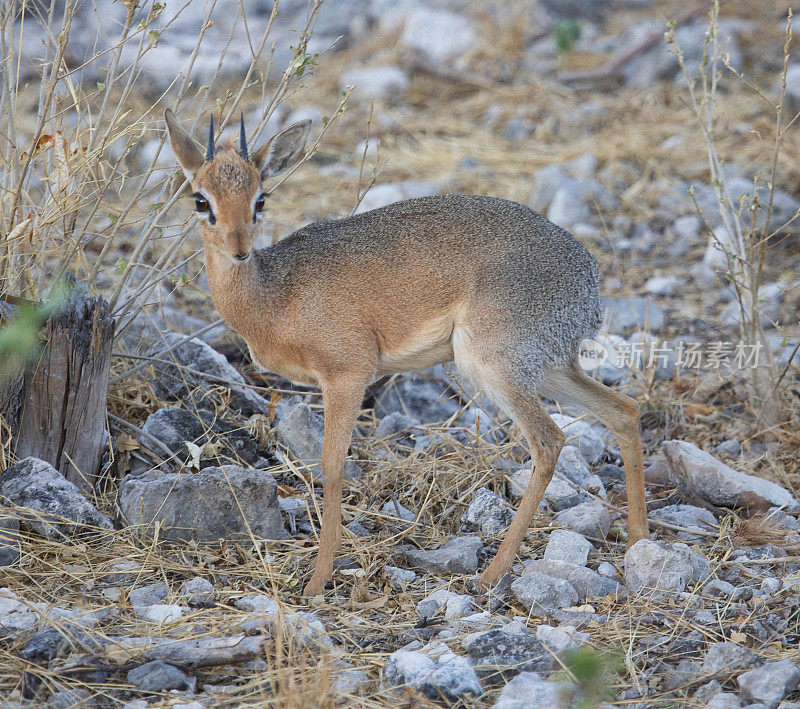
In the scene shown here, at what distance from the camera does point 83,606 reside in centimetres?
386

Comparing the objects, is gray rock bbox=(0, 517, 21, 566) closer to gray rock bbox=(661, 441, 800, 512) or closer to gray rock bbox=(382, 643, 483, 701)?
gray rock bbox=(382, 643, 483, 701)

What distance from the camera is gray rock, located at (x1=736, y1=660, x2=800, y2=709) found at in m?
3.28

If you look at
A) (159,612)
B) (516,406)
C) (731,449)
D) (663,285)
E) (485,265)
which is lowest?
(731,449)

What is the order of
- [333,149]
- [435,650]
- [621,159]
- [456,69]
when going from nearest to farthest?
[435,650] → [621,159] → [333,149] → [456,69]

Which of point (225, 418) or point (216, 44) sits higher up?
point (216, 44)

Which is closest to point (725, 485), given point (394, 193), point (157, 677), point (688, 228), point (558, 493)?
point (558, 493)

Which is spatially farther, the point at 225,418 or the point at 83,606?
the point at 225,418

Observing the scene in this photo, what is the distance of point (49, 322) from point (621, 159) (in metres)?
7.03

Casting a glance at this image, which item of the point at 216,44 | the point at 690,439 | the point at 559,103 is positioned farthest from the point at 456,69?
the point at 690,439

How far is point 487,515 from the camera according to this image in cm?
493

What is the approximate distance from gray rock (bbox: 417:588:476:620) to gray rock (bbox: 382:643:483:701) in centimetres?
45

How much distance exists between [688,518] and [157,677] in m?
2.97

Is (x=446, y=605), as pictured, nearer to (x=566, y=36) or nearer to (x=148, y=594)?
(x=148, y=594)

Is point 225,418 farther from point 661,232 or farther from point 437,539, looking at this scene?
point 661,232
